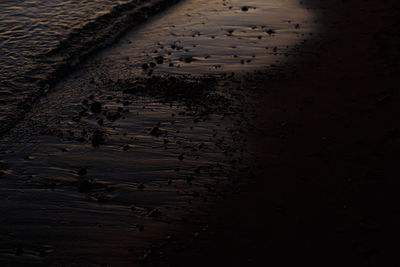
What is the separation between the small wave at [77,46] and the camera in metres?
7.39

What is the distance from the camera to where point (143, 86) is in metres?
7.61

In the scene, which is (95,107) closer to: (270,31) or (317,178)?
(317,178)

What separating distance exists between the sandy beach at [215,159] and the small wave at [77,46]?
0.27m

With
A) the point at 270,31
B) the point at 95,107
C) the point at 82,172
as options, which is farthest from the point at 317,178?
the point at 270,31

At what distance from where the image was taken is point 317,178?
4.92 m

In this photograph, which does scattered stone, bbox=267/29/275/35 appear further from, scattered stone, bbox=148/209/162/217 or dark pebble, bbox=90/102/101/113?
scattered stone, bbox=148/209/162/217

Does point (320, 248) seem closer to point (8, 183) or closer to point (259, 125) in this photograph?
point (259, 125)

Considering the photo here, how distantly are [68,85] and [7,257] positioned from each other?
4.74m

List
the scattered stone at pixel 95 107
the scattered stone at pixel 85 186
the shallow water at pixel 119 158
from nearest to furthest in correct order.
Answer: the shallow water at pixel 119 158 → the scattered stone at pixel 85 186 → the scattered stone at pixel 95 107

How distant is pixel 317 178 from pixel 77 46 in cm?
762

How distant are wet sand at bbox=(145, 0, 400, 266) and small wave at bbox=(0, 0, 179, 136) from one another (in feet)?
15.1

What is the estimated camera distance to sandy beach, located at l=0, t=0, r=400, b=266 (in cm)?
405

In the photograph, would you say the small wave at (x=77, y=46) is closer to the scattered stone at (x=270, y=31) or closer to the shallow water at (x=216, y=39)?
the shallow water at (x=216, y=39)

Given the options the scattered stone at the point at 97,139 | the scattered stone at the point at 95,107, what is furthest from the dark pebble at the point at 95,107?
Result: the scattered stone at the point at 97,139
